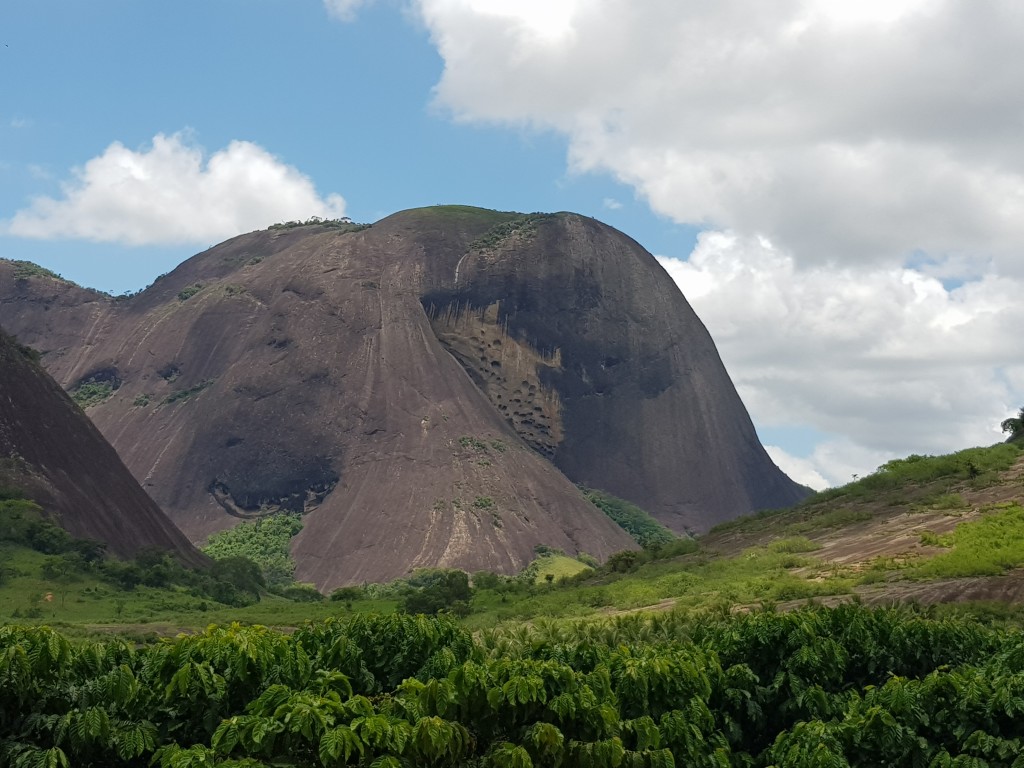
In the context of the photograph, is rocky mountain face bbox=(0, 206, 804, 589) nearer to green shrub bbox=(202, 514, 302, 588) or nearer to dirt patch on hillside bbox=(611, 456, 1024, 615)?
green shrub bbox=(202, 514, 302, 588)

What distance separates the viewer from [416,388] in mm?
138500

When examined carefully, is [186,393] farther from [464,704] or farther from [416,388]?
[464,704]

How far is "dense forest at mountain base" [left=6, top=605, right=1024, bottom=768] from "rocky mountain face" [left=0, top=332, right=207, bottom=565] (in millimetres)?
68575

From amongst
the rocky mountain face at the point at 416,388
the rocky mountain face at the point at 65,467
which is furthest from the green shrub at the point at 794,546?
the rocky mountain face at the point at 416,388

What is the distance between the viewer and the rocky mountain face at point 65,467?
269ft

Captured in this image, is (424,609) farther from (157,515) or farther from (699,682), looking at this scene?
(699,682)

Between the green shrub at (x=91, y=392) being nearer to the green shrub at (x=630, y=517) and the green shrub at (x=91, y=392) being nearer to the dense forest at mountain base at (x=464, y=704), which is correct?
the green shrub at (x=630, y=517)

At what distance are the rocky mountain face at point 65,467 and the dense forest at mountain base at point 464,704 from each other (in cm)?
6858

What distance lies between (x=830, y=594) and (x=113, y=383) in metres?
136

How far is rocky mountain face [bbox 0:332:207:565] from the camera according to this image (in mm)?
82062

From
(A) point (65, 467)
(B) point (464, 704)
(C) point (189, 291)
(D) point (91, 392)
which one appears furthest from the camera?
(C) point (189, 291)

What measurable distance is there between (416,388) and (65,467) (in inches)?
2231

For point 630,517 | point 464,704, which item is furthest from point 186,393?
point 464,704

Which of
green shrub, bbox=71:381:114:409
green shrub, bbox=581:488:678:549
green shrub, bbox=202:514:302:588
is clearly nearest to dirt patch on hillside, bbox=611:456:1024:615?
green shrub, bbox=202:514:302:588
